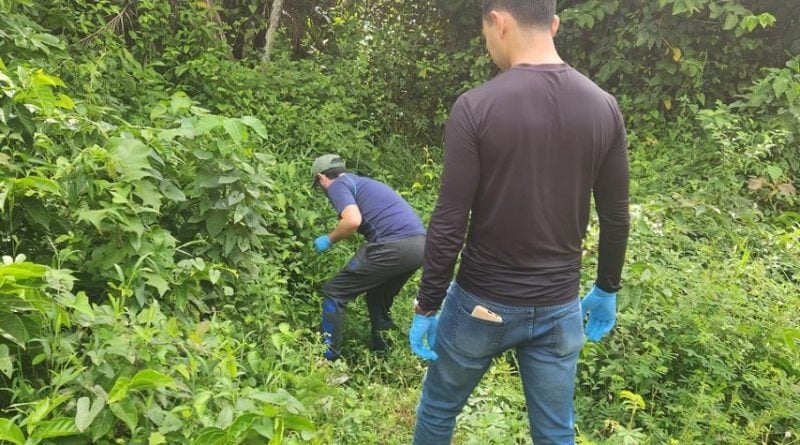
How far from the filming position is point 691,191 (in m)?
5.05

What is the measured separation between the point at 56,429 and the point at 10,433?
0.12 meters

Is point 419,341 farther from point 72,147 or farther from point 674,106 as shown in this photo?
point 674,106

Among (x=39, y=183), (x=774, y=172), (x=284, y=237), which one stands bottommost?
(x=284, y=237)

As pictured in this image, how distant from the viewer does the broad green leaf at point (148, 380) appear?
1.83 m

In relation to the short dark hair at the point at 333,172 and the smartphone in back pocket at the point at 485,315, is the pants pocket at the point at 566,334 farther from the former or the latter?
the short dark hair at the point at 333,172

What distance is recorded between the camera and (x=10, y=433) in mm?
1620

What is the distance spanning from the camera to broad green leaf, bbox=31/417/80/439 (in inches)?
67.1

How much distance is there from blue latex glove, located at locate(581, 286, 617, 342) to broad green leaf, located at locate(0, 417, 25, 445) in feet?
5.78

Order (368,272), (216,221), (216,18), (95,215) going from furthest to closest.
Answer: (216,18), (368,272), (216,221), (95,215)

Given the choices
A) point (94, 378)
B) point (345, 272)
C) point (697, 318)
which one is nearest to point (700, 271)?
point (697, 318)

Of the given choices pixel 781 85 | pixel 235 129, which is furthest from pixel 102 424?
pixel 781 85

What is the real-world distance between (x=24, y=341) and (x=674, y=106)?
241 inches

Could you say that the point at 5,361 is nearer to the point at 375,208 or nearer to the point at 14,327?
the point at 14,327

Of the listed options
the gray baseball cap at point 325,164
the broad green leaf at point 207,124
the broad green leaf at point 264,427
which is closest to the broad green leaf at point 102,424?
the broad green leaf at point 264,427
